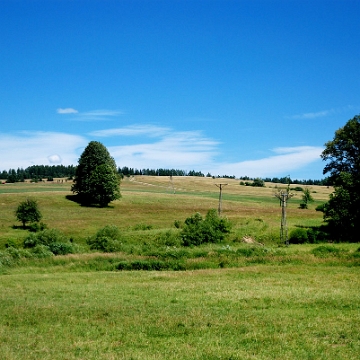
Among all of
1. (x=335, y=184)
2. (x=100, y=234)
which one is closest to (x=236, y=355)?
(x=100, y=234)

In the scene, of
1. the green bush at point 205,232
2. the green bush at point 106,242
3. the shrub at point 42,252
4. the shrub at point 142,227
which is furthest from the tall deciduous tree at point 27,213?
the shrub at point 42,252

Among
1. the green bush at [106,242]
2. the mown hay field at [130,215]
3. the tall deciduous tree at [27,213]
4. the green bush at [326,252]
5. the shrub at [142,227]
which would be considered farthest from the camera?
the tall deciduous tree at [27,213]

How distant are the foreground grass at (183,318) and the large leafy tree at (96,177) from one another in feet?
220

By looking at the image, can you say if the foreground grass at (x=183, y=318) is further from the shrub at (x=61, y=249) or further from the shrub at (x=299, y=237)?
the shrub at (x=299, y=237)

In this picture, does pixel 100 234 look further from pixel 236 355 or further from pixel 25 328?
pixel 236 355

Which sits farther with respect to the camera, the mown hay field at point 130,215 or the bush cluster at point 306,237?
the mown hay field at point 130,215

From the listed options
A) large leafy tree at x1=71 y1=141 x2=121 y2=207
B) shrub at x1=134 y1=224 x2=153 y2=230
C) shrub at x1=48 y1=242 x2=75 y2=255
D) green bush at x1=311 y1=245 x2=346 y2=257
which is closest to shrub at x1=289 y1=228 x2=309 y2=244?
green bush at x1=311 y1=245 x2=346 y2=257

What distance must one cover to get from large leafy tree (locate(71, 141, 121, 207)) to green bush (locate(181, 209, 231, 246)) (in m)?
42.9

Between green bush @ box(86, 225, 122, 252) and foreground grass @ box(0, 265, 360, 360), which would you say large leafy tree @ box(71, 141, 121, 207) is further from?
foreground grass @ box(0, 265, 360, 360)

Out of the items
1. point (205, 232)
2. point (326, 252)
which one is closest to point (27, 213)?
point (205, 232)

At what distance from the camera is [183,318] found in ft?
45.5

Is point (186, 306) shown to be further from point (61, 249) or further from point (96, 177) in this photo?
point (96, 177)

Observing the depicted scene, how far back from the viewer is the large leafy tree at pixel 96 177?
8994 centimetres

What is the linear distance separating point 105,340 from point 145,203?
8558 centimetres
